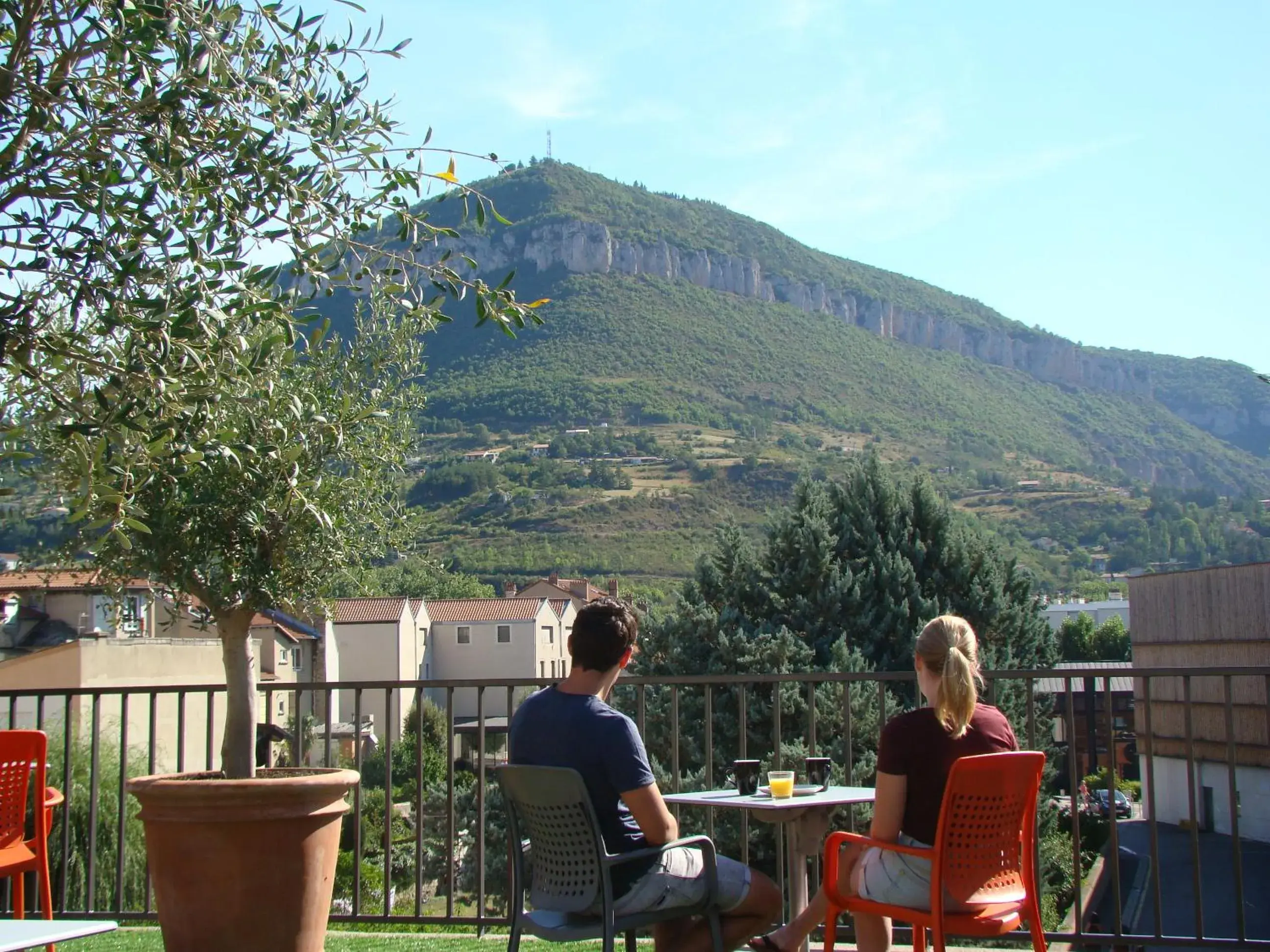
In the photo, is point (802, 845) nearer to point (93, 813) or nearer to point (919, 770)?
point (919, 770)

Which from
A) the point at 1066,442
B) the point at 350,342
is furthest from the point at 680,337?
the point at 350,342

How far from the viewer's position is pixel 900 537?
2406 centimetres

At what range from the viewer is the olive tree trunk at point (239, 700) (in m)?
4.48

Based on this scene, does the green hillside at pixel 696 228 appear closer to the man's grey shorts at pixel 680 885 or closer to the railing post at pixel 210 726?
the railing post at pixel 210 726

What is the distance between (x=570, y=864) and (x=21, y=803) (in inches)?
74.0

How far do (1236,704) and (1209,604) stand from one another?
187 inches

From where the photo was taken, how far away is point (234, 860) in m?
3.93

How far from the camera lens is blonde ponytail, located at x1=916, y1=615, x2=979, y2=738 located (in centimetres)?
333

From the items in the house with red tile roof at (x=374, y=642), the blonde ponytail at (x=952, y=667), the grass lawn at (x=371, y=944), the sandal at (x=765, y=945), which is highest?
the blonde ponytail at (x=952, y=667)

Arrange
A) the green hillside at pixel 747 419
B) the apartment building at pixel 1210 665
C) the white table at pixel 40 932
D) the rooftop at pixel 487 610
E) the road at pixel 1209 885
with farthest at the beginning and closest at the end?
1. the green hillside at pixel 747 419
2. the rooftop at pixel 487 610
3. the apartment building at pixel 1210 665
4. the road at pixel 1209 885
5. the white table at pixel 40 932

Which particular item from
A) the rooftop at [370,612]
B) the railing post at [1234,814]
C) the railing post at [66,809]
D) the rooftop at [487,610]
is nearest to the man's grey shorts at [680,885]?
the railing post at [1234,814]

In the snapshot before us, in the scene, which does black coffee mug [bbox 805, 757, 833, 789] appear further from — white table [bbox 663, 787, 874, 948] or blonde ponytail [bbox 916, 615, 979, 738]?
blonde ponytail [bbox 916, 615, 979, 738]

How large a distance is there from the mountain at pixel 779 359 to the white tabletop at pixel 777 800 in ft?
287

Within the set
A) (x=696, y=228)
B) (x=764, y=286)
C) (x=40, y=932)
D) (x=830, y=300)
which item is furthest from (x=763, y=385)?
(x=40, y=932)
